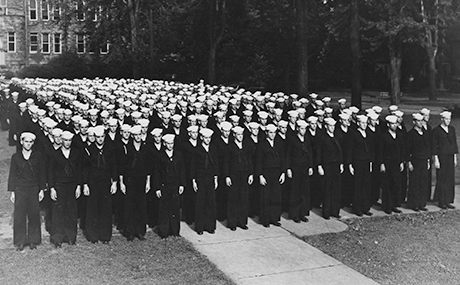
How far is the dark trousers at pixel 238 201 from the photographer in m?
10.5

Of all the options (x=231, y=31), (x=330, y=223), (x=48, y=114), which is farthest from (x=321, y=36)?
(x=330, y=223)

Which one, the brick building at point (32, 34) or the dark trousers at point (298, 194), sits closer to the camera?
the dark trousers at point (298, 194)

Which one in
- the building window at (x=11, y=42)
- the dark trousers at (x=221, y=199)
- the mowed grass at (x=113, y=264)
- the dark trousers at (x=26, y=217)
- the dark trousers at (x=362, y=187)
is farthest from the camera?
the building window at (x=11, y=42)

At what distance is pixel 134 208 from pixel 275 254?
238cm

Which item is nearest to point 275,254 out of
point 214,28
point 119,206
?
point 119,206

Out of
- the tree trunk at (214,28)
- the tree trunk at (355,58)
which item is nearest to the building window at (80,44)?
the tree trunk at (214,28)

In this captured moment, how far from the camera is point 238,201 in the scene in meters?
10.6

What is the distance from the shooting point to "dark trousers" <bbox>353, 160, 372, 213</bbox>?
1145 cm

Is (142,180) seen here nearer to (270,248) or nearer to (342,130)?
(270,248)

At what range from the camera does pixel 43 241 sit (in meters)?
9.63

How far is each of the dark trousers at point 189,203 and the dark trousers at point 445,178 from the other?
4858mm

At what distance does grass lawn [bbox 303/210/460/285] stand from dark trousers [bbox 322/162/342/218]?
1.26 feet

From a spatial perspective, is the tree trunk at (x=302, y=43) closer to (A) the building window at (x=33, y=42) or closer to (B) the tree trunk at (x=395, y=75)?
(B) the tree trunk at (x=395, y=75)

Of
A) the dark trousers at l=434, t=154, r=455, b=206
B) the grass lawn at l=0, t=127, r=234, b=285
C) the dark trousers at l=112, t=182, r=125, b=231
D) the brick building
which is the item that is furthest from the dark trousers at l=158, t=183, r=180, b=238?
the brick building
